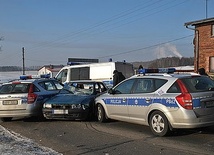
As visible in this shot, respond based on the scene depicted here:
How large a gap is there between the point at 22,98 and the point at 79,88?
83.3 inches

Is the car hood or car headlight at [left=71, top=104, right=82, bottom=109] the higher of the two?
the car hood

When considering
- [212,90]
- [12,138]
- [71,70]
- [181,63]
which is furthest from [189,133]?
[181,63]

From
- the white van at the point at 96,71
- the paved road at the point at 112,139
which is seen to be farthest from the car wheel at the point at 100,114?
the white van at the point at 96,71

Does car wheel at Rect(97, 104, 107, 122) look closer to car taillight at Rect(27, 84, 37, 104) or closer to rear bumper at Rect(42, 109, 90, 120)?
rear bumper at Rect(42, 109, 90, 120)

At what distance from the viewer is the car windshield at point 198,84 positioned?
743 centimetres

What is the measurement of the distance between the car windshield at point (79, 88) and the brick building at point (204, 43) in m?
15.8

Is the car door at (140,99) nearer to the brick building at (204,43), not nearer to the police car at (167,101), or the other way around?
the police car at (167,101)

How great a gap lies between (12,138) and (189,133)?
432 centimetres

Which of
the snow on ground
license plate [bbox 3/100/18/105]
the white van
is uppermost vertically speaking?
the white van

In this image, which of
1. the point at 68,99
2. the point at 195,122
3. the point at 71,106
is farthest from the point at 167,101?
the point at 68,99

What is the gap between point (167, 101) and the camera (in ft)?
24.5

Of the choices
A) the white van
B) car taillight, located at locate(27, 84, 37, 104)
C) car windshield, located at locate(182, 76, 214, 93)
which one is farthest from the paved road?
the white van

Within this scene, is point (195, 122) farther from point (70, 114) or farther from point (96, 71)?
point (96, 71)

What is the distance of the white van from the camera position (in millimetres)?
17438
